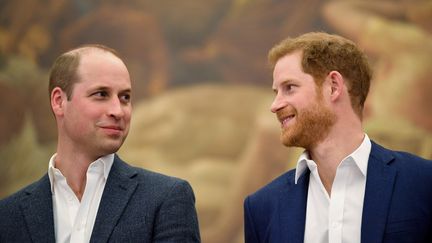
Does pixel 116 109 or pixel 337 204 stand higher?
pixel 116 109

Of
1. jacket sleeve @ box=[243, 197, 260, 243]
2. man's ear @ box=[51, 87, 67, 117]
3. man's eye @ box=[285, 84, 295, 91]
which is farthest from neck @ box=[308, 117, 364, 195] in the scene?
man's ear @ box=[51, 87, 67, 117]

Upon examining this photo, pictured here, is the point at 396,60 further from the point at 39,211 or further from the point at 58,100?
the point at 39,211

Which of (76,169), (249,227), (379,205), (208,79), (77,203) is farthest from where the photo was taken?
(208,79)

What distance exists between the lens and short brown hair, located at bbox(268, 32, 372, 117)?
11.2 feet

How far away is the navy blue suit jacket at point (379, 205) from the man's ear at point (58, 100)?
104 centimetres

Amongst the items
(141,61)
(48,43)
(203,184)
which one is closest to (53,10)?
(48,43)

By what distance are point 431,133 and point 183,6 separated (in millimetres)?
3122

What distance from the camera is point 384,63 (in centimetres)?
798

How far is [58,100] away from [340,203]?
56.0 inches

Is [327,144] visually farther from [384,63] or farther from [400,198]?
[384,63]

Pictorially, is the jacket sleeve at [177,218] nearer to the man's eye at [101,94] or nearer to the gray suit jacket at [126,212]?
the gray suit jacket at [126,212]

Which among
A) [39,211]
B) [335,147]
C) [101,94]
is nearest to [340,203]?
[335,147]

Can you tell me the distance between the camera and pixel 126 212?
3.23 m

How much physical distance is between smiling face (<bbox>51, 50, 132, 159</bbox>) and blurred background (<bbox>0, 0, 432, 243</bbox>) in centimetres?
464
